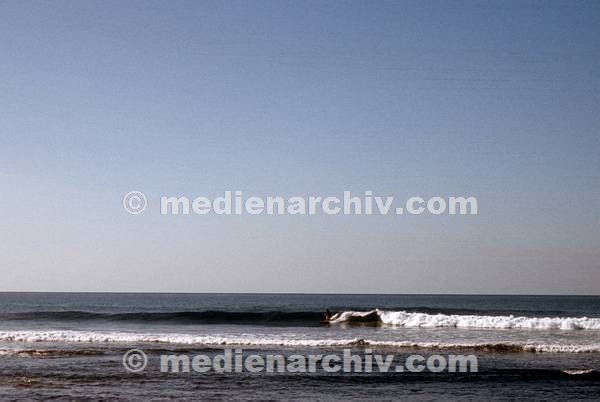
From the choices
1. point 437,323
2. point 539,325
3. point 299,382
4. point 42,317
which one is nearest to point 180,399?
point 299,382

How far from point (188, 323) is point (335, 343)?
59.3 ft

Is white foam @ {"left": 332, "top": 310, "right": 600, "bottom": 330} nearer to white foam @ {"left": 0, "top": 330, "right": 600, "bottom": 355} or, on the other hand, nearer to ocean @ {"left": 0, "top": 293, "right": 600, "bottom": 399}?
ocean @ {"left": 0, "top": 293, "right": 600, "bottom": 399}

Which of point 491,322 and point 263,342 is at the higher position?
point 263,342

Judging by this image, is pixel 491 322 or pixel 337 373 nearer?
pixel 337 373

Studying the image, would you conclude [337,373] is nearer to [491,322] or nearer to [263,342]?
[263,342]

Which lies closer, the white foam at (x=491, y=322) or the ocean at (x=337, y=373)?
the ocean at (x=337, y=373)

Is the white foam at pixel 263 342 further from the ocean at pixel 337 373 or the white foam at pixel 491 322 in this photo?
the white foam at pixel 491 322

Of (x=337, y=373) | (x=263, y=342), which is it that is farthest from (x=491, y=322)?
(x=337, y=373)

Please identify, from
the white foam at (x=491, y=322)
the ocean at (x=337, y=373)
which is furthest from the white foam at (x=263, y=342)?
the white foam at (x=491, y=322)

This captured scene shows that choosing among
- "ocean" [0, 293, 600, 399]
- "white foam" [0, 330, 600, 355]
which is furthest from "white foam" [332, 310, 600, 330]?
"white foam" [0, 330, 600, 355]

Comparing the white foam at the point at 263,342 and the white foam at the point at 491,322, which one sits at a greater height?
the white foam at the point at 263,342

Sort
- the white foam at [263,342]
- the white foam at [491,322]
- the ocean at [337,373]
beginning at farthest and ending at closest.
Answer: the white foam at [491,322]
the white foam at [263,342]
the ocean at [337,373]

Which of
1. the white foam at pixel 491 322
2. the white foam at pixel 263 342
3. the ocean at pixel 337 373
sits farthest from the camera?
the white foam at pixel 491 322

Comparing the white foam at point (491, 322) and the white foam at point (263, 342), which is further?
the white foam at point (491, 322)
